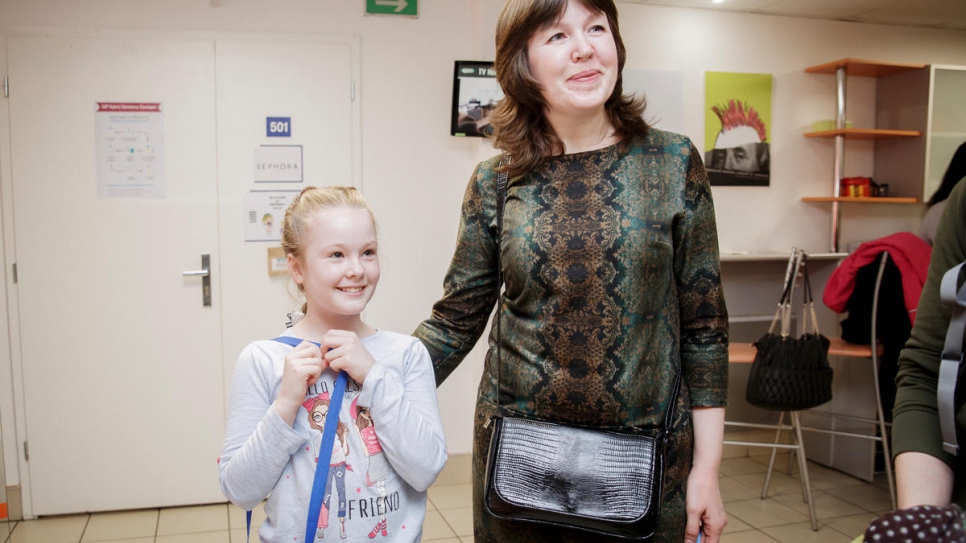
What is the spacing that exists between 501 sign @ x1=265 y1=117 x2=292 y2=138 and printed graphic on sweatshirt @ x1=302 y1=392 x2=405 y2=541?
2.49 m

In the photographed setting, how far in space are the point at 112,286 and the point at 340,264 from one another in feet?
8.43

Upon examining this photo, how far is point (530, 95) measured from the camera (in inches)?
50.5

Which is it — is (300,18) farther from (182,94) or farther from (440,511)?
(440,511)

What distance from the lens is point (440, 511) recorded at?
11.0 ft

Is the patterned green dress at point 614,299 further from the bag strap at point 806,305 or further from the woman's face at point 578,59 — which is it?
the bag strap at point 806,305

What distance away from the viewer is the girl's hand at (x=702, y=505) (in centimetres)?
121

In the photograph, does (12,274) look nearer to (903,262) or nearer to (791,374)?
(791,374)

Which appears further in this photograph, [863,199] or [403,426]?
[863,199]

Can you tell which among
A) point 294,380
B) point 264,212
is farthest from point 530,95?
point 264,212

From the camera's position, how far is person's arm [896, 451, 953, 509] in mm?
903

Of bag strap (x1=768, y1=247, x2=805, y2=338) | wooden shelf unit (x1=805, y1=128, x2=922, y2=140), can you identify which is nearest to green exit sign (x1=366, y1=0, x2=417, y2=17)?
bag strap (x1=768, y1=247, x2=805, y2=338)

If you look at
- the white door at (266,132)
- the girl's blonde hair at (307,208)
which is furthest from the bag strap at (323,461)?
the white door at (266,132)

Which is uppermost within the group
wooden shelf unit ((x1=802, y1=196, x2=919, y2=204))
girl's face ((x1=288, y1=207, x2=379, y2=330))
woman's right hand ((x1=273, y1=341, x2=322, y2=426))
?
wooden shelf unit ((x1=802, y1=196, x2=919, y2=204))

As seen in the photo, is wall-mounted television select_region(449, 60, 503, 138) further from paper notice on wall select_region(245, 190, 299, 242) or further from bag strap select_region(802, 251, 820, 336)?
bag strap select_region(802, 251, 820, 336)
